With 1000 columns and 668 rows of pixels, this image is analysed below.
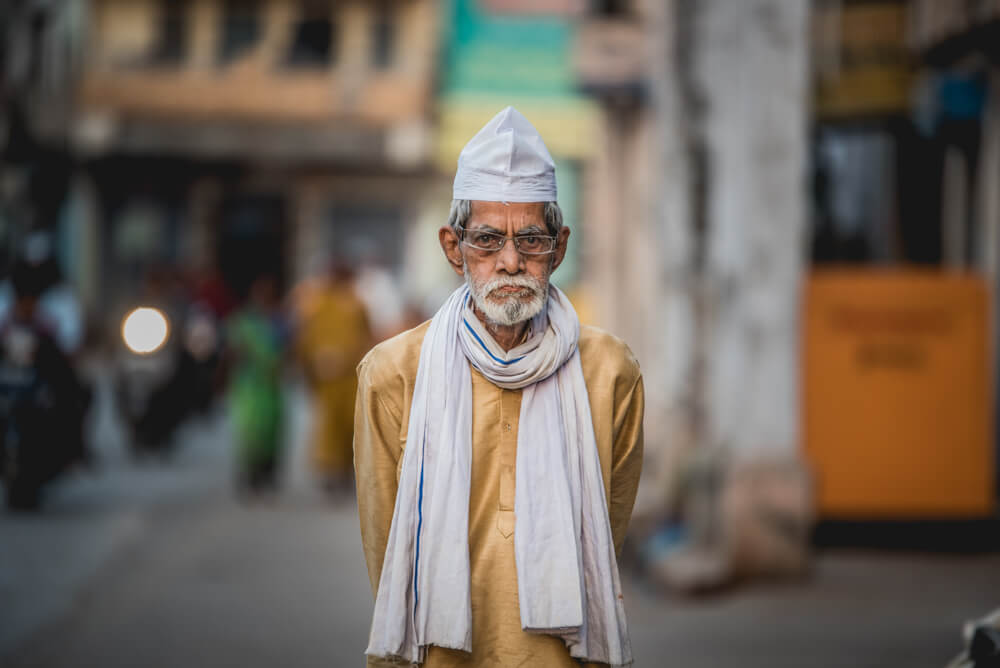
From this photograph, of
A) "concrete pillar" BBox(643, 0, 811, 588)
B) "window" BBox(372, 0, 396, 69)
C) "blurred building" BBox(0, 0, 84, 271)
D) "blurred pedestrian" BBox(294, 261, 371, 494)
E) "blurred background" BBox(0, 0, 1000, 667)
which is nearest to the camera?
"blurred background" BBox(0, 0, 1000, 667)

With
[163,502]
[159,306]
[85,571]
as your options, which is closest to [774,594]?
[85,571]

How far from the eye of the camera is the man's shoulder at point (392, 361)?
291 cm

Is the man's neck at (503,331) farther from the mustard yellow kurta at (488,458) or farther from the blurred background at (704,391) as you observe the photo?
the blurred background at (704,391)

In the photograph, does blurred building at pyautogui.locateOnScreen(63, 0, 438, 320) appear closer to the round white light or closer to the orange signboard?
the round white light

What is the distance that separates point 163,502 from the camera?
408 inches

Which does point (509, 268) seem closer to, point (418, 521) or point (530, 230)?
point (530, 230)

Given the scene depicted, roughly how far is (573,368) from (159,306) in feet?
36.1

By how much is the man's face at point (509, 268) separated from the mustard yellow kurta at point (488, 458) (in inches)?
6.7

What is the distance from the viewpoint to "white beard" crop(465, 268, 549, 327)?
2859mm

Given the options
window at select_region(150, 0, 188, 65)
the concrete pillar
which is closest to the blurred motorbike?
the concrete pillar

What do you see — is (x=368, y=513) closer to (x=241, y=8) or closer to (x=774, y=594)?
(x=774, y=594)

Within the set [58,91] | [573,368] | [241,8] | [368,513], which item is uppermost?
[241,8]

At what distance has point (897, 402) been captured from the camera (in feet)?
26.7

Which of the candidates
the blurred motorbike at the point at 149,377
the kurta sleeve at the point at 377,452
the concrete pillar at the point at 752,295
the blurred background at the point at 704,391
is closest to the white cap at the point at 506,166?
the kurta sleeve at the point at 377,452
